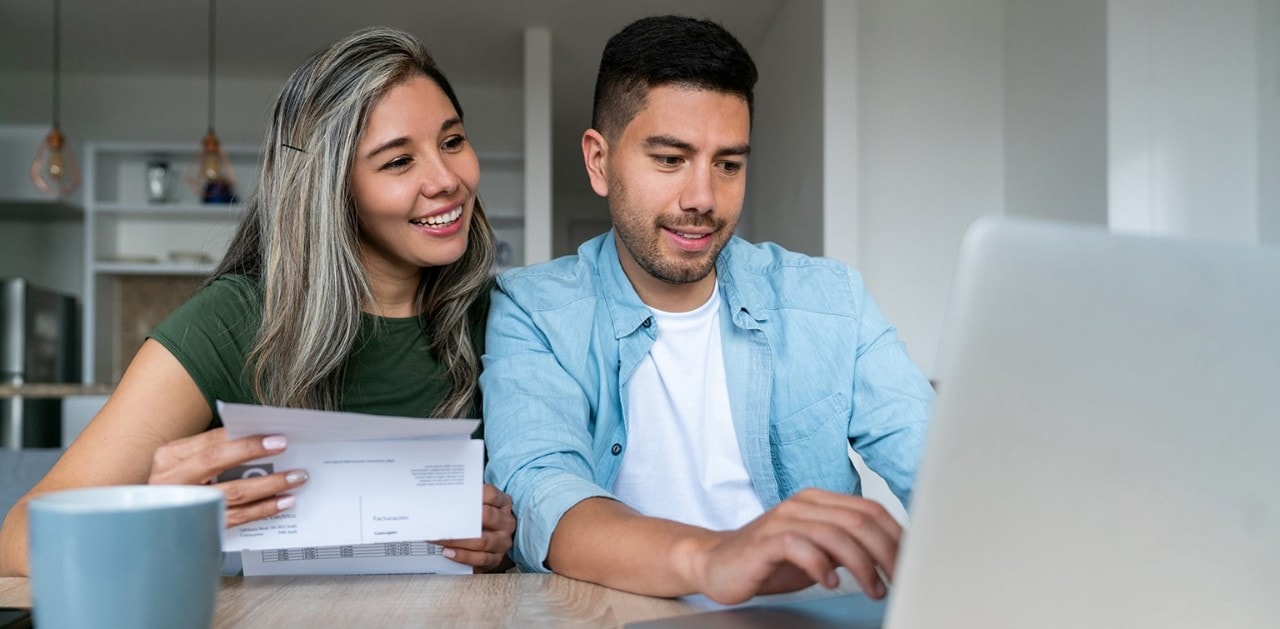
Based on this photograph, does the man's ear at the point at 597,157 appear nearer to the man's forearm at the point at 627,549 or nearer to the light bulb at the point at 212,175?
the man's forearm at the point at 627,549

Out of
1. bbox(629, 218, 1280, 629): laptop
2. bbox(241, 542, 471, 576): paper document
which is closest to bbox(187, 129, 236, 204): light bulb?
bbox(241, 542, 471, 576): paper document

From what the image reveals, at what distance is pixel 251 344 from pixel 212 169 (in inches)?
150

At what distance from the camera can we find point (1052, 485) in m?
0.48

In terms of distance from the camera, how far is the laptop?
44 centimetres

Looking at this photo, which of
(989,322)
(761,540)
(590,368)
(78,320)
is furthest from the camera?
(78,320)

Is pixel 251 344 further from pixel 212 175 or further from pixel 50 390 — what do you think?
pixel 212 175

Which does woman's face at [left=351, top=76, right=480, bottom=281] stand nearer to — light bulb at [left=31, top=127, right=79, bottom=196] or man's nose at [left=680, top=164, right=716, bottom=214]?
man's nose at [left=680, top=164, right=716, bottom=214]

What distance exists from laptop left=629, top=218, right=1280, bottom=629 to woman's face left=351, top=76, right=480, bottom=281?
1.05 meters

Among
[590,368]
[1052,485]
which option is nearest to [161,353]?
[590,368]

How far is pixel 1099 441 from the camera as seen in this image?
48 cm

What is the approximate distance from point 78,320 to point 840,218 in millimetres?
4686

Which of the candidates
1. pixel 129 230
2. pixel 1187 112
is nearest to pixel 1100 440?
pixel 1187 112

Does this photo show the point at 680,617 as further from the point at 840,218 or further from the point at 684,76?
the point at 840,218

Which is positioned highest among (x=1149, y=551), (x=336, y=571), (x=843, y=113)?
(x=843, y=113)
